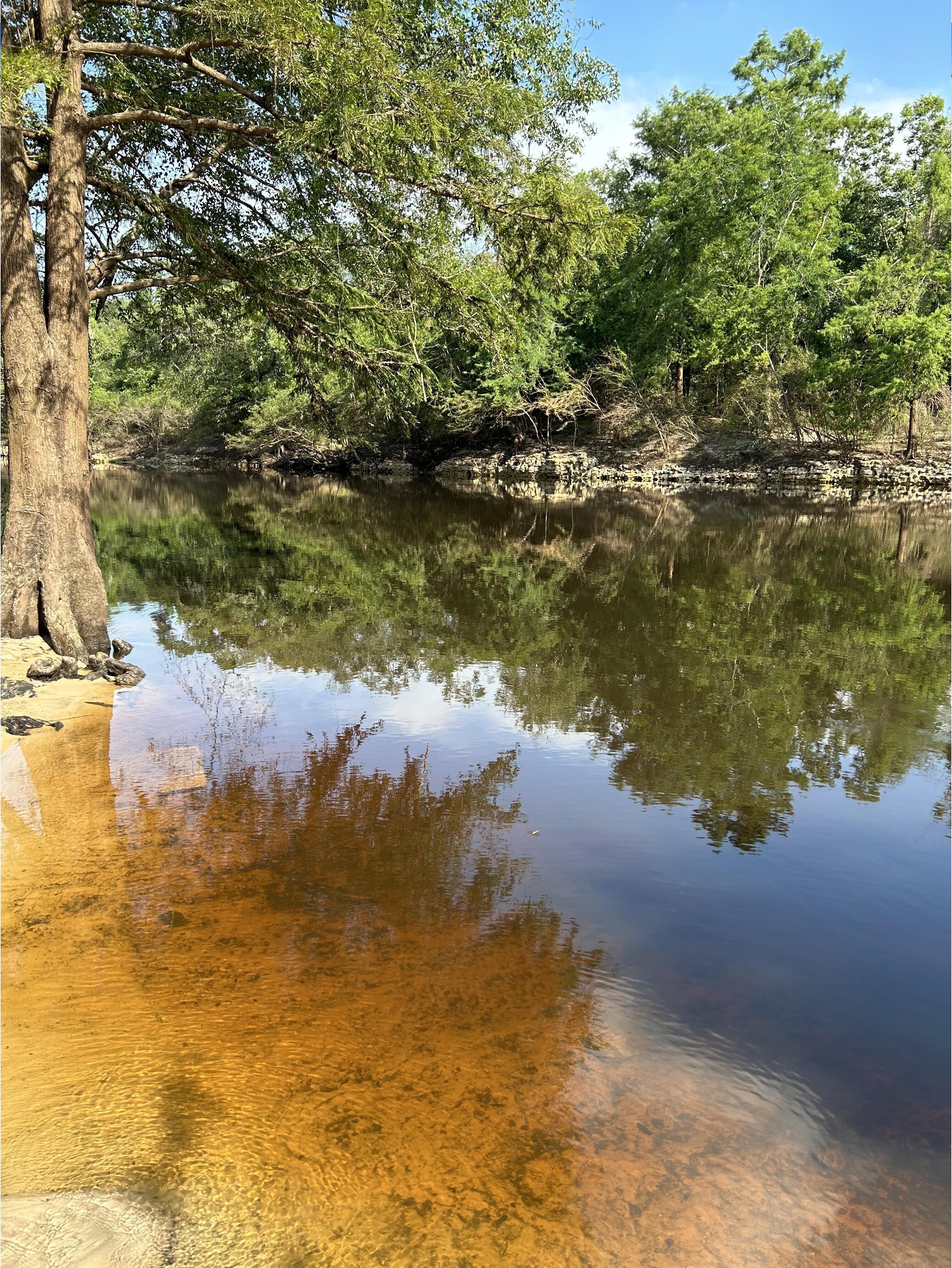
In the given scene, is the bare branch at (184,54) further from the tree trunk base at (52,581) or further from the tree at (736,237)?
the tree at (736,237)

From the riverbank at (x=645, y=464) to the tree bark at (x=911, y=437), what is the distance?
1.13 ft

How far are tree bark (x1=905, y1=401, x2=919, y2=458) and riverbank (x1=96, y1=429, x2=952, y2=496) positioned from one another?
1.13 ft

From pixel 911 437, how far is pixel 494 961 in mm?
39660

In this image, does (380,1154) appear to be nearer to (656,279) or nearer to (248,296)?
(248,296)

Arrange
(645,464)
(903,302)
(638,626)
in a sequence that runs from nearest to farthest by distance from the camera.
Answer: (638,626)
(903,302)
(645,464)

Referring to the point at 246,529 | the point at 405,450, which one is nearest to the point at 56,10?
the point at 246,529

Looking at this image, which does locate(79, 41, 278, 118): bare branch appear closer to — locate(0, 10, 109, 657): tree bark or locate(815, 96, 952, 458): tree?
locate(0, 10, 109, 657): tree bark

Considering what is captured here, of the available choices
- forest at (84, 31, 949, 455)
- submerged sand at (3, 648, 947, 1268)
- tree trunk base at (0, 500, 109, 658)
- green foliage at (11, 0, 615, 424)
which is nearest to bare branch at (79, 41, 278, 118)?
green foliage at (11, 0, 615, 424)

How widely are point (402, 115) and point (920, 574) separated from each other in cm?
1304

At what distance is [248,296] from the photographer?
41.4ft

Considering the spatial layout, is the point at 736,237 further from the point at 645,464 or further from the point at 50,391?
the point at 50,391

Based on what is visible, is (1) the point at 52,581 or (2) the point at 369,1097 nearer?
(2) the point at 369,1097

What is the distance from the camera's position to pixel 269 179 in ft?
37.9

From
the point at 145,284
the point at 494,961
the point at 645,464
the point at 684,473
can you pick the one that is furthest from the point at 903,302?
the point at 494,961
